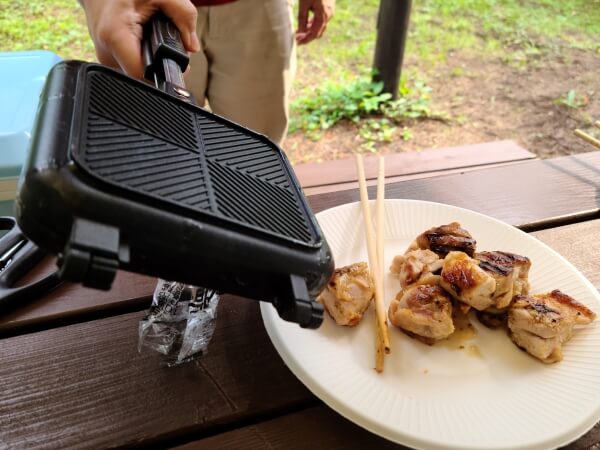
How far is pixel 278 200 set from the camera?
28.9 inches

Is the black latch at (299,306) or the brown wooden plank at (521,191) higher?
the black latch at (299,306)

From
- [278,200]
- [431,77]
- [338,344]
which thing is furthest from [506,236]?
[431,77]

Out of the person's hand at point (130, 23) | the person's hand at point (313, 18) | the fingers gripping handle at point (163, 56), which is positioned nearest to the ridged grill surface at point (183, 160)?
the fingers gripping handle at point (163, 56)

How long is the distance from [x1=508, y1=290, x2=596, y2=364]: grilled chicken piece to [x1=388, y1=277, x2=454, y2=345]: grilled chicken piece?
4.9 inches

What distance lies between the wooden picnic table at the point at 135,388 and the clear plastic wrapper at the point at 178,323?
2cm

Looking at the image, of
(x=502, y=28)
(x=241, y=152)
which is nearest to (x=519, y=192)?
(x=241, y=152)

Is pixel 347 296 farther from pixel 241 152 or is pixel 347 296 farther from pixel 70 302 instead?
pixel 70 302

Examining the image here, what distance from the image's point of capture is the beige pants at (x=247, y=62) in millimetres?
2074

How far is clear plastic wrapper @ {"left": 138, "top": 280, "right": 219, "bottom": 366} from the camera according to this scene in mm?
883

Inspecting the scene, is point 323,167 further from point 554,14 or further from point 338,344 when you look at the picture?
point 554,14

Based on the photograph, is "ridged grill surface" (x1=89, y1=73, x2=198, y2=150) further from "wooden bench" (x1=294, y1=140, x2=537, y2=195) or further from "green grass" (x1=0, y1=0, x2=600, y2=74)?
"green grass" (x1=0, y1=0, x2=600, y2=74)

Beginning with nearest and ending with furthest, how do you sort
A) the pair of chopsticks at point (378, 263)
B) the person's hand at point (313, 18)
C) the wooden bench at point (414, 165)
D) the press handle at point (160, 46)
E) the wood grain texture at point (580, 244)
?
1. the pair of chopsticks at point (378, 263)
2. the press handle at point (160, 46)
3. the wood grain texture at point (580, 244)
4. the wooden bench at point (414, 165)
5. the person's hand at point (313, 18)

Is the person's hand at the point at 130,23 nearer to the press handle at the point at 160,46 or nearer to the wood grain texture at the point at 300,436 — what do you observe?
the press handle at the point at 160,46

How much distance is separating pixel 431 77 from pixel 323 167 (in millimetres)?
2948
